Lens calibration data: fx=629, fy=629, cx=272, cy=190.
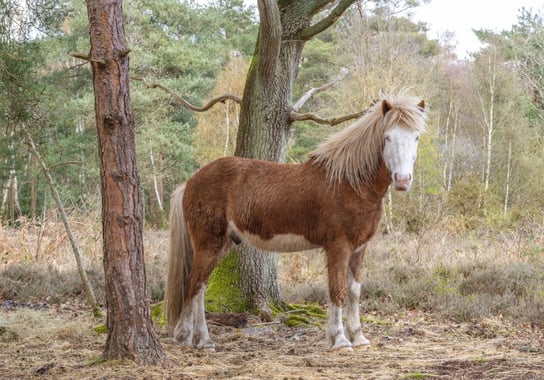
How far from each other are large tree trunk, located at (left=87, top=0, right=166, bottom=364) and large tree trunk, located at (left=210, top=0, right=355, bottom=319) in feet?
8.62

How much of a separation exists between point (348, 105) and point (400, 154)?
49.2 feet

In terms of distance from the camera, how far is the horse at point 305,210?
18.7 ft

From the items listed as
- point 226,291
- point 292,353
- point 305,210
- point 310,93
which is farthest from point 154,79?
point 292,353

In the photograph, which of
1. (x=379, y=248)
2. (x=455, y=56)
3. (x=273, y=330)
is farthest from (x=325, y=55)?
(x=273, y=330)

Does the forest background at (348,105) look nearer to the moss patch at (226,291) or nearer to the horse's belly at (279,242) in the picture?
the moss patch at (226,291)

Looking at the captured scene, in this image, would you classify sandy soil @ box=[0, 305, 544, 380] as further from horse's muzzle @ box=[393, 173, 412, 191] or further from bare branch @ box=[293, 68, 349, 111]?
bare branch @ box=[293, 68, 349, 111]

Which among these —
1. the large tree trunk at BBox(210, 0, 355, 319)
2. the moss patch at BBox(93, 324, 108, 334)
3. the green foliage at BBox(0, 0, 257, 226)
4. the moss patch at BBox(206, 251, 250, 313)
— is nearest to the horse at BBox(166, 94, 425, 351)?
the moss patch at BBox(93, 324, 108, 334)

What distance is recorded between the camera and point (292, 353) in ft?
18.5

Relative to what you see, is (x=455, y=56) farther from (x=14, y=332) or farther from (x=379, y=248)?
(x=14, y=332)

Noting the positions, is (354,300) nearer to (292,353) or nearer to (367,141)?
(292,353)

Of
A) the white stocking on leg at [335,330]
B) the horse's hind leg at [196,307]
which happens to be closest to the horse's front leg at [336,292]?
the white stocking on leg at [335,330]

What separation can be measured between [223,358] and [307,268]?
5845mm

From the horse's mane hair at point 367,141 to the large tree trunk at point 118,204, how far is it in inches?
79.2

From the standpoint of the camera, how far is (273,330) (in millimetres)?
6742
